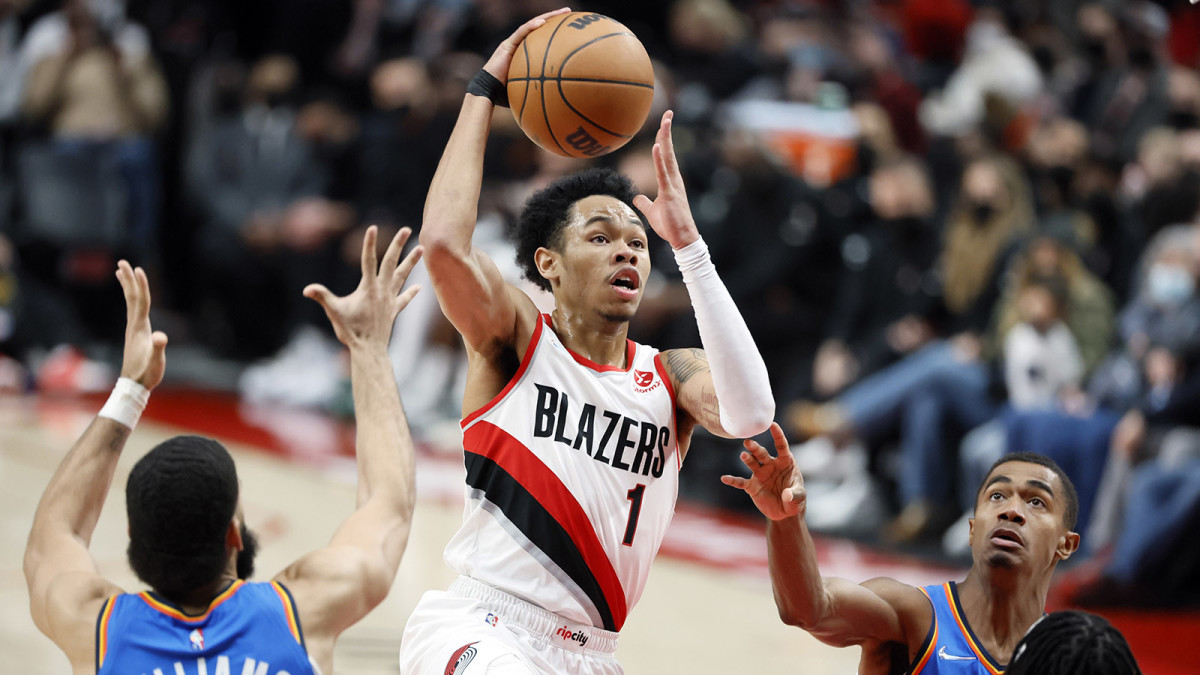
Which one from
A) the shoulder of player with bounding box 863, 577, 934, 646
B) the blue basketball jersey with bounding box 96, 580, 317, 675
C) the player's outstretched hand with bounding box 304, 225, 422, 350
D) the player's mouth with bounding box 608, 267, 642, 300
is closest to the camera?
the blue basketball jersey with bounding box 96, 580, 317, 675

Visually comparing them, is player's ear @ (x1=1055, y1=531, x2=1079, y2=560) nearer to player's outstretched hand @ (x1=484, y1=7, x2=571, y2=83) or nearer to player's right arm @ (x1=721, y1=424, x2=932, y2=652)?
player's right arm @ (x1=721, y1=424, x2=932, y2=652)

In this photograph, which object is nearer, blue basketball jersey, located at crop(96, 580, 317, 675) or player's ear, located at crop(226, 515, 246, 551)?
blue basketball jersey, located at crop(96, 580, 317, 675)

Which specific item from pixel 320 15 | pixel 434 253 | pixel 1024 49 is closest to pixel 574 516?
pixel 434 253

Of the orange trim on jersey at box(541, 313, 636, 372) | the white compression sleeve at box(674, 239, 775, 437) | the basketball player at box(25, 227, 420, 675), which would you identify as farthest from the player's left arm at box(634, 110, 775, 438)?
the basketball player at box(25, 227, 420, 675)

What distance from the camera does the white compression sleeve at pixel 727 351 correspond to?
12.8 feet

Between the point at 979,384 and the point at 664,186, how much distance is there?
6.10 meters

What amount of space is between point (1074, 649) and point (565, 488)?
1628 millimetres

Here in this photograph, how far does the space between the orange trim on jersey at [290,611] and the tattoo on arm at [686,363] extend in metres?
1.57

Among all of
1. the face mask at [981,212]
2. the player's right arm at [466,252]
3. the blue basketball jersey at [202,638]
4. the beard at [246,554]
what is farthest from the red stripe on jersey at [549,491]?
the face mask at [981,212]

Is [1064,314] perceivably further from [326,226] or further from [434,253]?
[326,226]

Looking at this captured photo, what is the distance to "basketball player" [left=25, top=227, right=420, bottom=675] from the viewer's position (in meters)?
3.16

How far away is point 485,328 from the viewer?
419 centimetres

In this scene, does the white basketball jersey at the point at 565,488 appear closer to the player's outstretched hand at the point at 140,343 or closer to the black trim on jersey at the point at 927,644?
the black trim on jersey at the point at 927,644

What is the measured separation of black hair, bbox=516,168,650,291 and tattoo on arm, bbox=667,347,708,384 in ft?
1.70
